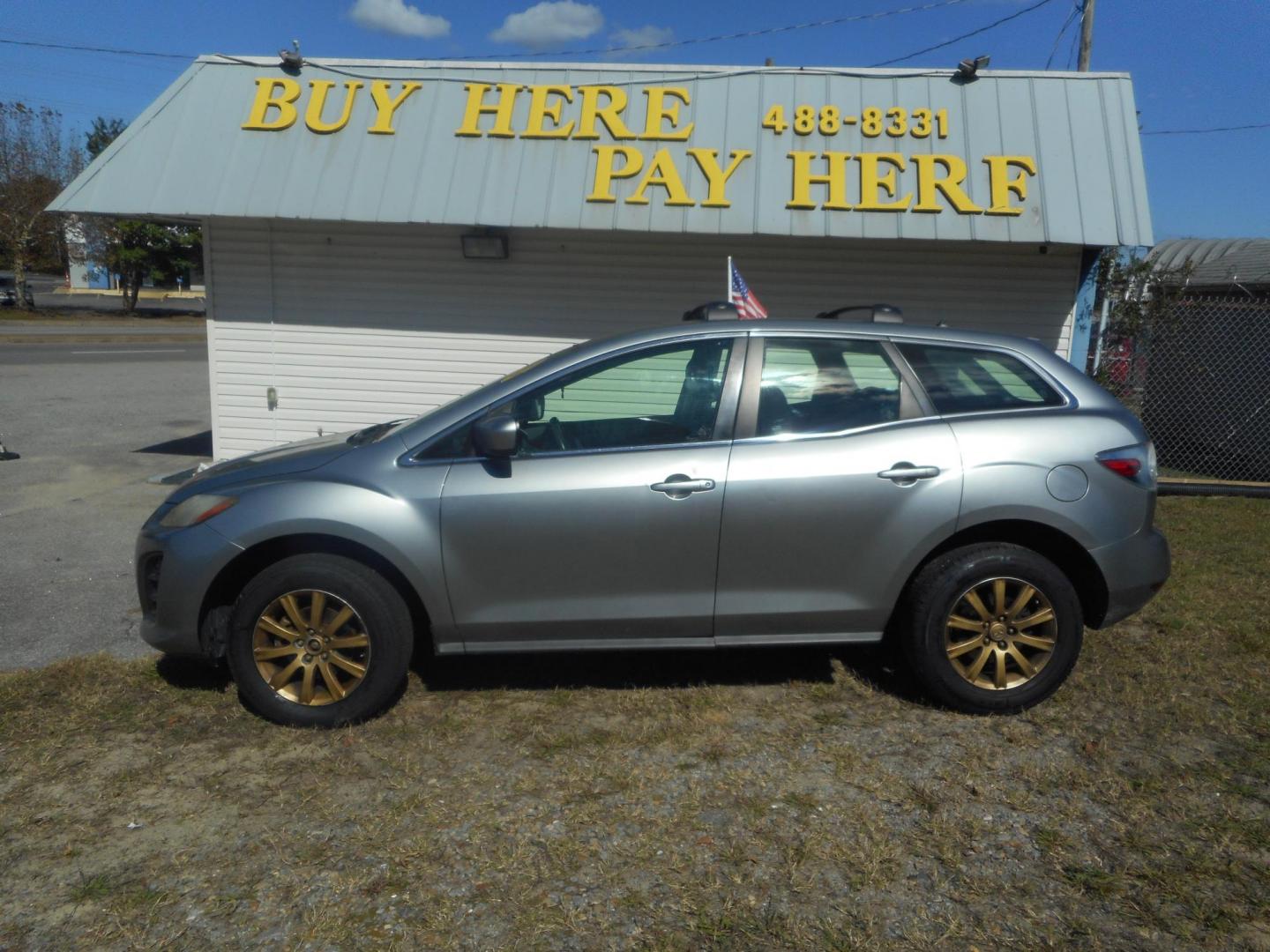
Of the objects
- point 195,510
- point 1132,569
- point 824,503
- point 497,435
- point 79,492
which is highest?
point 497,435

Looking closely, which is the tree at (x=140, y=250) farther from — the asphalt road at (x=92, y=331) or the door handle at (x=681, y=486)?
the door handle at (x=681, y=486)

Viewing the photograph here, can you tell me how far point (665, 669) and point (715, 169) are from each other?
5.27 metres

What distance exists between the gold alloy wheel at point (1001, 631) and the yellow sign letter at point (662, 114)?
5.95 meters

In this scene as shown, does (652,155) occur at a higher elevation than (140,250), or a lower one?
higher

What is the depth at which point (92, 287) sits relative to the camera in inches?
2427

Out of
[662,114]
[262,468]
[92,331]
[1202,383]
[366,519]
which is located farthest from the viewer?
[92,331]

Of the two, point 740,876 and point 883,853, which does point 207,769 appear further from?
point 883,853

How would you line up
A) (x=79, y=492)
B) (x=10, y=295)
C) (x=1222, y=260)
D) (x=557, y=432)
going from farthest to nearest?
(x=10, y=295)
(x=1222, y=260)
(x=79, y=492)
(x=557, y=432)

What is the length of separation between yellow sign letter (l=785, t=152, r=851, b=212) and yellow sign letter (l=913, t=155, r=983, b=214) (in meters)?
A: 0.62

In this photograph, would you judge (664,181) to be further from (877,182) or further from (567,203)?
(877,182)

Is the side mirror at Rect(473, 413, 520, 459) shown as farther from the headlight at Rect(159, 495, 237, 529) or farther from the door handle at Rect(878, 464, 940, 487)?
the door handle at Rect(878, 464, 940, 487)

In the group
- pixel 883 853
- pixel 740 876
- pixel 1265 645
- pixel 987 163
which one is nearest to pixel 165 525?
pixel 740 876

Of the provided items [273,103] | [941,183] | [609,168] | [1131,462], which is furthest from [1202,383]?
[273,103]

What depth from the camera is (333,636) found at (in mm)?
4371
